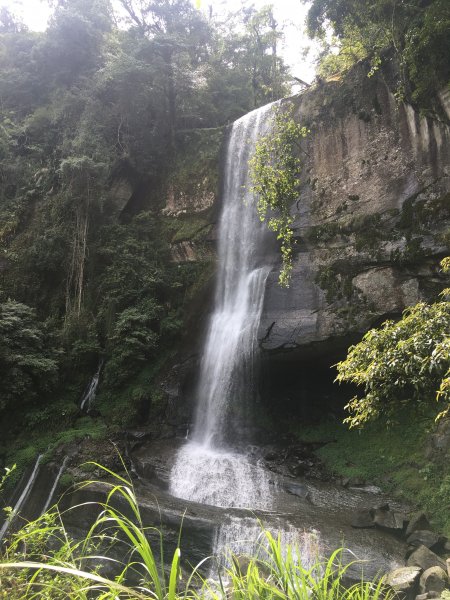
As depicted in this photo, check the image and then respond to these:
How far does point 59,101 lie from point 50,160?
302 centimetres

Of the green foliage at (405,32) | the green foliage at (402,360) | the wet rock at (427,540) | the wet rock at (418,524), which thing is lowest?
the wet rock at (427,540)

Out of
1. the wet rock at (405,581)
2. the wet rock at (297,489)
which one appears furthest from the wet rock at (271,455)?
the wet rock at (405,581)

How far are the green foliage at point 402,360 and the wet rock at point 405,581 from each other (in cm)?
183

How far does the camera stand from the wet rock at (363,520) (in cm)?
642

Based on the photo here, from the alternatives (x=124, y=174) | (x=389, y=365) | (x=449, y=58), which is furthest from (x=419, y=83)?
(x=124, y=174)

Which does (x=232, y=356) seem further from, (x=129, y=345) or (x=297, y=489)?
(x=297, y=489)

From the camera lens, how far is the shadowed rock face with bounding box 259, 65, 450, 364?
9.56m

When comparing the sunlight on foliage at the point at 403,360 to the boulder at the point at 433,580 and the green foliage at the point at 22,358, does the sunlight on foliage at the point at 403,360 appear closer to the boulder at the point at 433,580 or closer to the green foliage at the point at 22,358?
the boulder at the point at 433,580

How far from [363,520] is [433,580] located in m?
1.87

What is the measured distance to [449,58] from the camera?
8.71 meters

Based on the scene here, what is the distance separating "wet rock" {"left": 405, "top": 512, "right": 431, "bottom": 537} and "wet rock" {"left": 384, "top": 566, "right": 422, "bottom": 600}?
1.30 metres

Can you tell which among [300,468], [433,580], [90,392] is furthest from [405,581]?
[90,392]

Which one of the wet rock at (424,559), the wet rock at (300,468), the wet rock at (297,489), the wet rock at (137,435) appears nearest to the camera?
the wet rock at (424,559)

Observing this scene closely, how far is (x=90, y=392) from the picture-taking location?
1191 centimetres
